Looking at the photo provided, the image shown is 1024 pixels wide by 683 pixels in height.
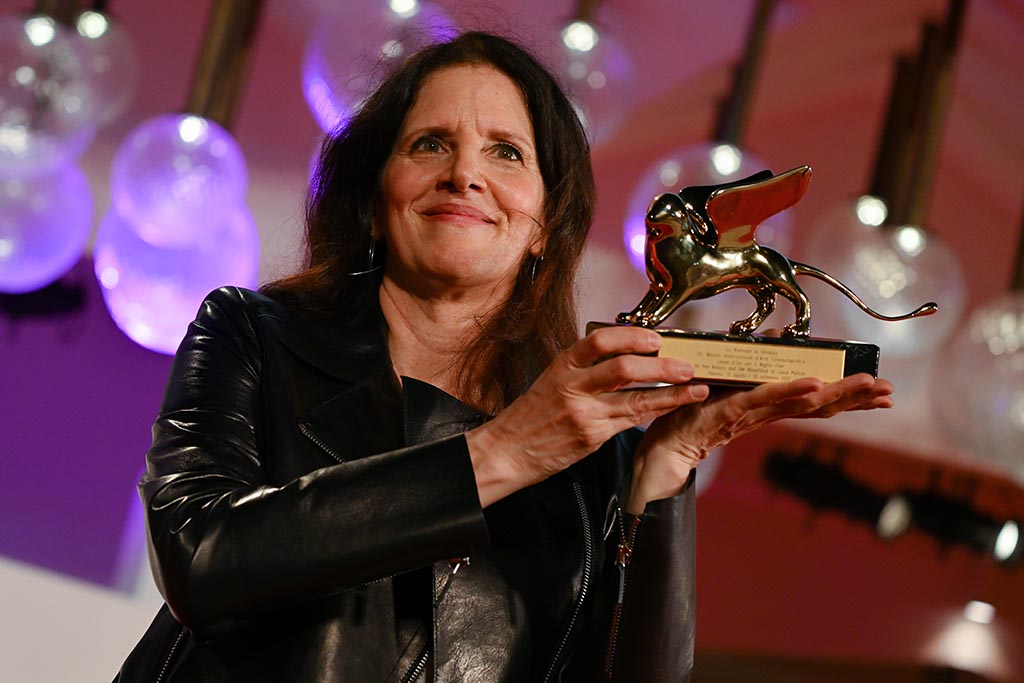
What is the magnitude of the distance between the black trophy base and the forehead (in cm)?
31

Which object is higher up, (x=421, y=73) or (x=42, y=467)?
(x=421, y=73)

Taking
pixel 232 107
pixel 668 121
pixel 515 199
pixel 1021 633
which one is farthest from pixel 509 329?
pixel 1021 633

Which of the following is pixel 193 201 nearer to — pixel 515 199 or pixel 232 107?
pixel 232 107

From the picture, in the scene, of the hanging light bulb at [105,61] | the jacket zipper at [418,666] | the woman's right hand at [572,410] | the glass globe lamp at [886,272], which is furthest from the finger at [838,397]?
the hanging light bulb at [105,61]

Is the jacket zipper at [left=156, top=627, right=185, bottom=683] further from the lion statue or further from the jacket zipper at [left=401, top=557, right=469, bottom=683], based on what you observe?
the lion statue

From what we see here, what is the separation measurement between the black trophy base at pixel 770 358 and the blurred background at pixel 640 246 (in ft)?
1.54

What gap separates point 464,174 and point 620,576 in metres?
0.36

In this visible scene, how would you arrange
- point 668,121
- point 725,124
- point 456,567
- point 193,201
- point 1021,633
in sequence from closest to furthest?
point 456,567 → point 193,201 → point 725,124 → point 668,121 → point 1021,633

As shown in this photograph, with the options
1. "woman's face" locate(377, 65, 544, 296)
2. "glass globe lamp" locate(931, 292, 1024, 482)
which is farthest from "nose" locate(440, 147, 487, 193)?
"glass globe lamp" locate(931, 292, 1024, 482)

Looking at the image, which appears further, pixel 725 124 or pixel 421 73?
pixel 725 124

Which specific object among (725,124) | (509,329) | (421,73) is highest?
(725,124)

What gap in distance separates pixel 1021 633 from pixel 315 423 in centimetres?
326

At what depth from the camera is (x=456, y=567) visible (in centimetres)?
95

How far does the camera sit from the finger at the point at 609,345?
2.68ft
